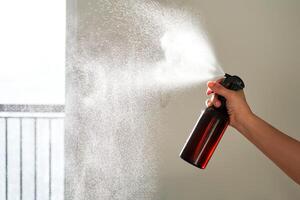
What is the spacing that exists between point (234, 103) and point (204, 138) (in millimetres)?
187

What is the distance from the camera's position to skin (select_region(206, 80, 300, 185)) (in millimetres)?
1145

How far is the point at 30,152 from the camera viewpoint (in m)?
2.94

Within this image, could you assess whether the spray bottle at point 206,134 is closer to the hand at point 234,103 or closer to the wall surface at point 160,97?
the hand at point 234,103

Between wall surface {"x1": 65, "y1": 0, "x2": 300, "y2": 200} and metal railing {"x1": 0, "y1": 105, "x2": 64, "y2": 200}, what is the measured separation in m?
1.13

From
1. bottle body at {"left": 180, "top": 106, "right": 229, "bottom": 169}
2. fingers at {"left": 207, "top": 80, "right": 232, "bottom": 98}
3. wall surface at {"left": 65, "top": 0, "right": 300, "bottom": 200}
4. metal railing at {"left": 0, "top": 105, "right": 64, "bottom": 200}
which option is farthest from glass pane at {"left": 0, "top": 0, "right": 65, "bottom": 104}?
fingers at {"left": 207, "top": 80, "right": 232, "bottom": 98}

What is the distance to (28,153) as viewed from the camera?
293 cm

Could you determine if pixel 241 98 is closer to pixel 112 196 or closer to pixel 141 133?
pixel 141 133

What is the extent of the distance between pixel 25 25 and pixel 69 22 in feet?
2.71

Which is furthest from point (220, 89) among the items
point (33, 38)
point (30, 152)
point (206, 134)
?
point (30, 152)

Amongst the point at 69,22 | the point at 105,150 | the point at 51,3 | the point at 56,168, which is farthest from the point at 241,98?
the point at 56,168

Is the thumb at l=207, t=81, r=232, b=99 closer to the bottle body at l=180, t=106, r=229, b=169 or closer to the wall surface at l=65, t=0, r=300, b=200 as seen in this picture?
the bottle body at l=180, t=106, r=229, b=169

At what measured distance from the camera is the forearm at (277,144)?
3.75 ft

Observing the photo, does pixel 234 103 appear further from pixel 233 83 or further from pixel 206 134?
pixel 206 134

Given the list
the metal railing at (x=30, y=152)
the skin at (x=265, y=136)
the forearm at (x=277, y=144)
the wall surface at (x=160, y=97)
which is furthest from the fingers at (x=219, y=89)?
the metal railing at (x=30, y=152)
